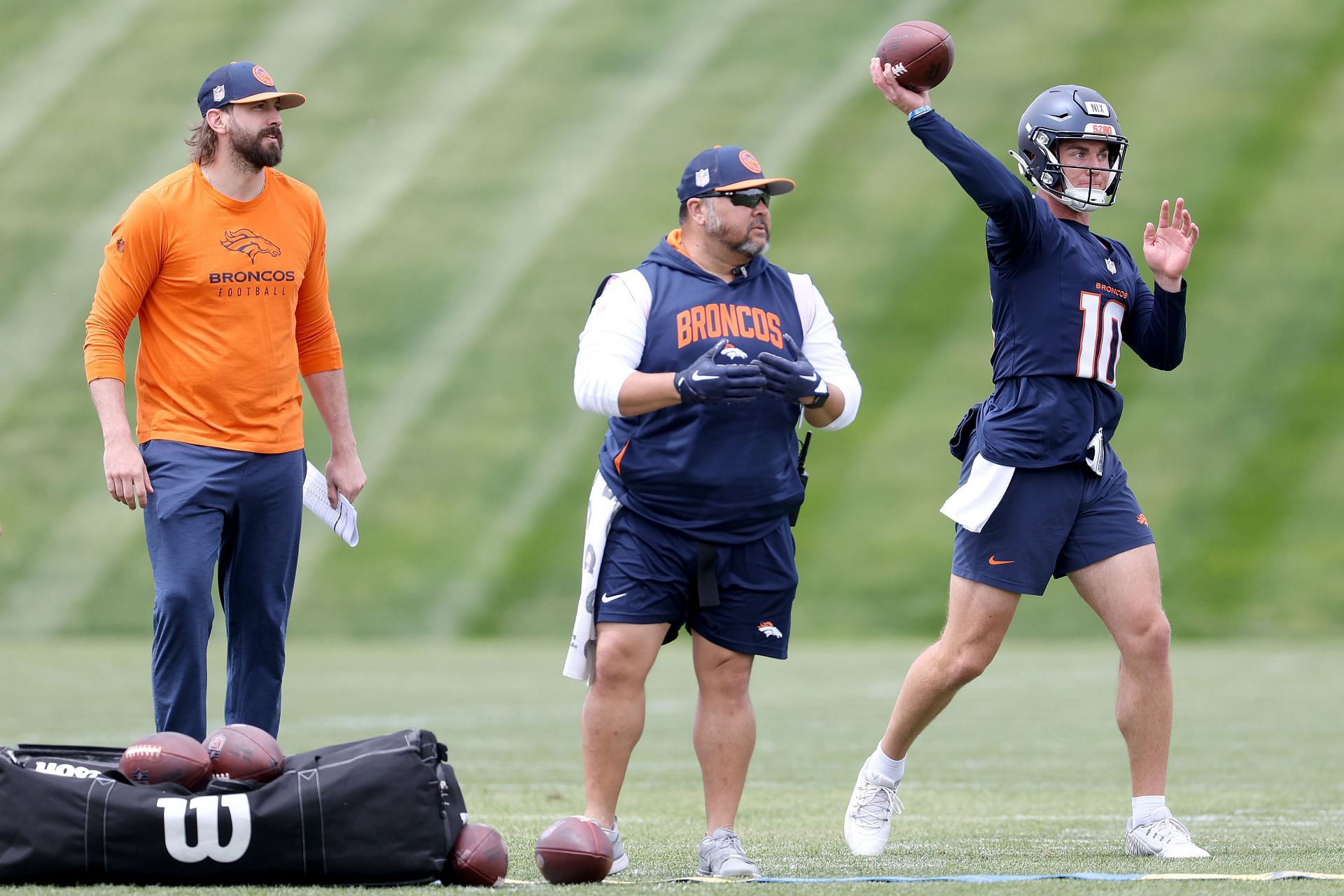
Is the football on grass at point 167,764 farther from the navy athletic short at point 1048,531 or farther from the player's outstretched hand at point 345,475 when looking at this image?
the navy athletic short at point 1048,531

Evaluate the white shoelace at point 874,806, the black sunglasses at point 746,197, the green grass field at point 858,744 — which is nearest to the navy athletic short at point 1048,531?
the white shoelace at point 874,806

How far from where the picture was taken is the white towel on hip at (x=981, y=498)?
5.18 m

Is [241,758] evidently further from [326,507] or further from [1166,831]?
[1166,831]

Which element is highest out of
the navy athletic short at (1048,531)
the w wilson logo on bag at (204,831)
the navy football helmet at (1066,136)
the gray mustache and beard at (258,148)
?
the navy football helmet at (1066,136)

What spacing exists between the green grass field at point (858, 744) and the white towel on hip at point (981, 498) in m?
0.95

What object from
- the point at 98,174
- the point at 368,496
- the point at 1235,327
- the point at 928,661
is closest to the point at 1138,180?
the point at 1235,327

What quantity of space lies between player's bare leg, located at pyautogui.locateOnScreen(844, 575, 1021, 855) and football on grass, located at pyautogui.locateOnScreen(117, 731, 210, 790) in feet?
6.41

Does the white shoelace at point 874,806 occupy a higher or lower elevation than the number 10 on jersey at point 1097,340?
lower

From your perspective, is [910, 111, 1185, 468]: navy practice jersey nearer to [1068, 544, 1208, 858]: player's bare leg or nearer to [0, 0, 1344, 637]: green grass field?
[1068, 544, 1208, 858]: player's bare leg

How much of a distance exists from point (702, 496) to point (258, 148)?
156 cm

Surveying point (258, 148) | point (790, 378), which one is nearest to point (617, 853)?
point (790, 378)

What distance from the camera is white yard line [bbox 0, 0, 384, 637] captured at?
53.6 feet

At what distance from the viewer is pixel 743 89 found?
859 inches

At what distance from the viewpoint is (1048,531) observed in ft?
16.9
